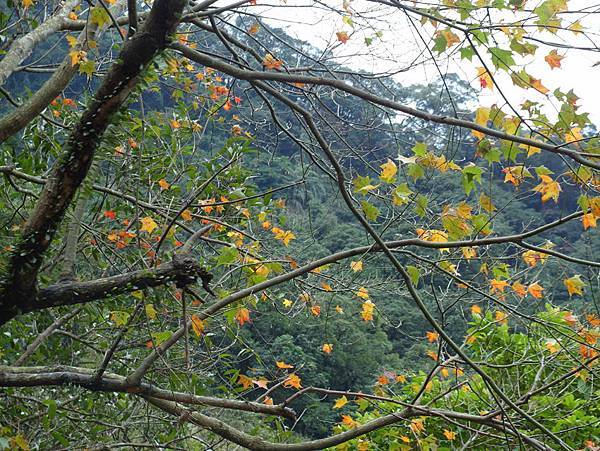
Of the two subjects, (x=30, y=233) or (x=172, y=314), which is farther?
(x=172, y=314)

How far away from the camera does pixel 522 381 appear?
410 cm

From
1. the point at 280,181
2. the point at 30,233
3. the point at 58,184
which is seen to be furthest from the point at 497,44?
the point at 280,181

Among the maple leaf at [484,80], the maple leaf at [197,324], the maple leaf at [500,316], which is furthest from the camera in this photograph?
the maple leaf at [500,316]

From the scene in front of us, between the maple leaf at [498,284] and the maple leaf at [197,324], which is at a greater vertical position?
the maple leaf at [498,284]

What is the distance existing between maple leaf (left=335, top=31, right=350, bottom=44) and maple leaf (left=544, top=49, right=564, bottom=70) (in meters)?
0.88

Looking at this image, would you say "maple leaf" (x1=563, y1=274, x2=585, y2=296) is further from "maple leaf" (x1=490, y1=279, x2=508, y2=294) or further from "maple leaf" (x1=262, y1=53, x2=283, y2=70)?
"maple leaf" (x1=262, y1=53, x2=283, y2=70)

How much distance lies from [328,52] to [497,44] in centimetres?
105

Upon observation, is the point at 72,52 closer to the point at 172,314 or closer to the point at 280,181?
the point at 172,314

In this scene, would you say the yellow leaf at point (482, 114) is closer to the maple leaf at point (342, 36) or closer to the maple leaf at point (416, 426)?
the maple leaf at point (342, 36)

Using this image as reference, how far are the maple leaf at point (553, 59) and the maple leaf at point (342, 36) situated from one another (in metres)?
0.88

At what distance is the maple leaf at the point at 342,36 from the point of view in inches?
102

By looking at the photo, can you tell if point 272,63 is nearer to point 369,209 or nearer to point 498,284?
point 369,209

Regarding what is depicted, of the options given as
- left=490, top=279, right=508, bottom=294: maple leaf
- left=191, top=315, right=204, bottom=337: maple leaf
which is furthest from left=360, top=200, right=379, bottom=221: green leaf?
left=490, top=279, right=508, bottom=294: maple leaf

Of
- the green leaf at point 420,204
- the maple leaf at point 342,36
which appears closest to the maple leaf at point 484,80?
the green leaf at point 420,204
